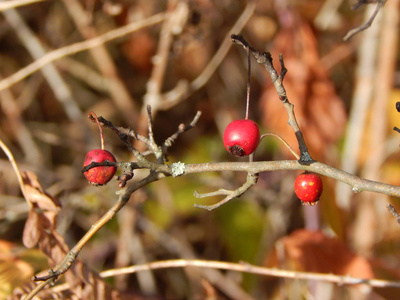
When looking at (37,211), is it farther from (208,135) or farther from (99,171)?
(208,135)


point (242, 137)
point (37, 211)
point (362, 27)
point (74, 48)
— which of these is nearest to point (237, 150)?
point (242, 137)

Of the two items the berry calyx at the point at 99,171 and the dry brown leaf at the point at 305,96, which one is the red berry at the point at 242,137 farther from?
the dry brown leaf at the point at 305,96

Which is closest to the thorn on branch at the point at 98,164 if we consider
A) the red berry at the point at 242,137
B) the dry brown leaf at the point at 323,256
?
the red berry at the point at 242,137

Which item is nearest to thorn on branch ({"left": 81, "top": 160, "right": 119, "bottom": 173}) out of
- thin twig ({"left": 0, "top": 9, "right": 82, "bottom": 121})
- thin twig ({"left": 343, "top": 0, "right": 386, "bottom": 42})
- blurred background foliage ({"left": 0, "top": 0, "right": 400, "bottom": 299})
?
thin twig ({"left": 343, "top": 0, "right": 386, "bottom": 42})

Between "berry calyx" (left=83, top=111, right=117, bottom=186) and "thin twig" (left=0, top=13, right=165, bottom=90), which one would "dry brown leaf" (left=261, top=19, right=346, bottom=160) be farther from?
"berry calyx" (left=83, top=111, right=117, bottom=186)

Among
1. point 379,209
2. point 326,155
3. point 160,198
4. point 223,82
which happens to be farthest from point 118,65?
point 379,209

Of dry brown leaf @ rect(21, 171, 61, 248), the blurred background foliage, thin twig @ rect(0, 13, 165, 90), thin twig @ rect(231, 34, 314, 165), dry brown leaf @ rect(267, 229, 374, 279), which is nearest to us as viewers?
thin twig @ rect(231, 34, 314, 165)
